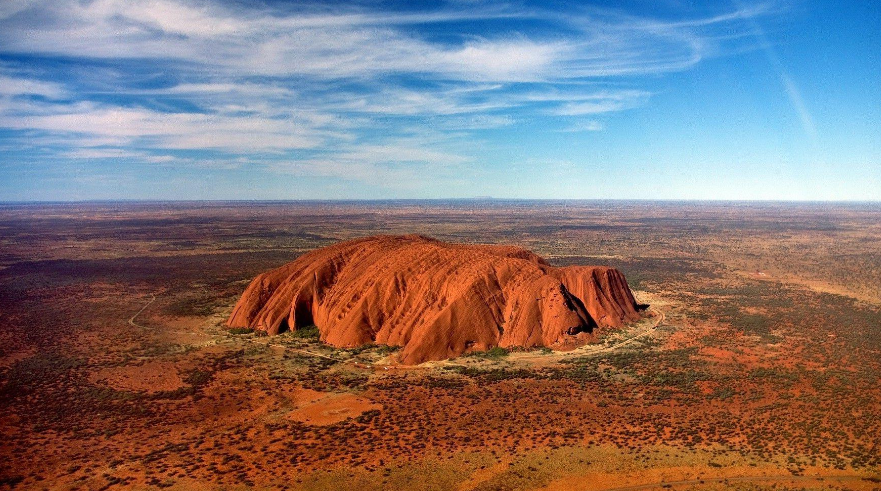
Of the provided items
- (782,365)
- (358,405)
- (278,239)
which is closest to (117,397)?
(358,405)

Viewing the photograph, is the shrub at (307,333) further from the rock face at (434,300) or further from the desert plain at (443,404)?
the desert plain at (443,404)

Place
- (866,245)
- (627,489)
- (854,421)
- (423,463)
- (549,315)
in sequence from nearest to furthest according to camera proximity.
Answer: (627,489), (423,463), (854,421), (549,315), (866,245)

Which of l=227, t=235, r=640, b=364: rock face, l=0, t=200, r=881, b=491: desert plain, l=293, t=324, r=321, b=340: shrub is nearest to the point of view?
l=0, t=200, r=881, b=491: desert plain

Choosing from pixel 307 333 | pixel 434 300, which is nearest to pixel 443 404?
pixel 434 300

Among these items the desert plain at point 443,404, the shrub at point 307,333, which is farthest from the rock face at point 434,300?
the desert plain at point 443,404

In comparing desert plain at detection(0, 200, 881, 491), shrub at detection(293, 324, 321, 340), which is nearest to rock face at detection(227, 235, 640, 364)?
shrub at detection(293, 324, 321, 340)

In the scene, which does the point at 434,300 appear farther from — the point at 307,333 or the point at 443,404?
the point at 443,404

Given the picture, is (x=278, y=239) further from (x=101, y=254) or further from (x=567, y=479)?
(x=567, y=479)

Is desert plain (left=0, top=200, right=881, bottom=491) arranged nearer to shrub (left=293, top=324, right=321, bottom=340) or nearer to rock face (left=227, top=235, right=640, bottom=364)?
shrub (left=293, top=324, right=321, bottom=340)
